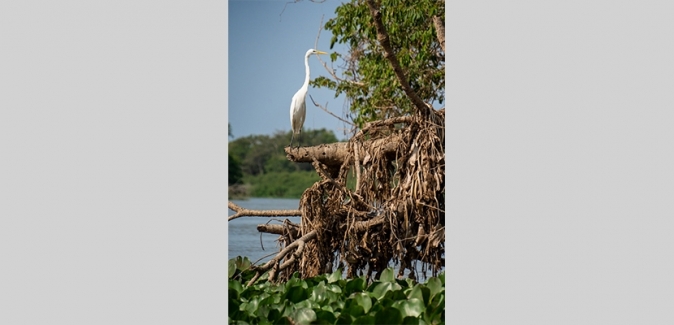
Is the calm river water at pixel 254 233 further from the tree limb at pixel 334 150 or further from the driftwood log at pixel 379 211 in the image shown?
the tree limb at pixel 334 150

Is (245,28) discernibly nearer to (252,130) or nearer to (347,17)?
(252,130)

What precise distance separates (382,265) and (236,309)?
1.57 meters

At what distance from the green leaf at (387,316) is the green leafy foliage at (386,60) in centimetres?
268

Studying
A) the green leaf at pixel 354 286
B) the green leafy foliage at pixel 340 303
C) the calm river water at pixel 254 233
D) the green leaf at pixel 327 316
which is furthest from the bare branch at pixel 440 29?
the green leaf at pixel 327 316

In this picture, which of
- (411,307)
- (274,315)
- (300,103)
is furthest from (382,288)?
(300,103)

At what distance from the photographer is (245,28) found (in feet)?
15.1

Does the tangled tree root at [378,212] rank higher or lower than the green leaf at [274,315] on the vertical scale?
higher

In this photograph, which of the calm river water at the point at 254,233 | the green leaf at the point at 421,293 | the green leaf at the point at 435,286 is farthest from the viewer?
the calm river water at the point at 254,233

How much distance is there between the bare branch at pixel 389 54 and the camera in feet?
15.8

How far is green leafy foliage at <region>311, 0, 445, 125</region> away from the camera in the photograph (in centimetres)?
656

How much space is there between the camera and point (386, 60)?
6844 millimetres

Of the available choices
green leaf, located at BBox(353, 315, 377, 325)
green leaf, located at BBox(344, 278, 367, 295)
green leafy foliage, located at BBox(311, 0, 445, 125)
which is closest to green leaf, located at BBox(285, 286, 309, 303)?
green leaf, located at BBox(344, 278, 367, 295)

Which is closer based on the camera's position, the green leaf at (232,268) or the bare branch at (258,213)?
the green leaf at (232,268)

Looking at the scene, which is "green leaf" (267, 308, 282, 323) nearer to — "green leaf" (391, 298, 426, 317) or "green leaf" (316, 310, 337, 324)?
"green leaf" (316, 310, 337, 324)
